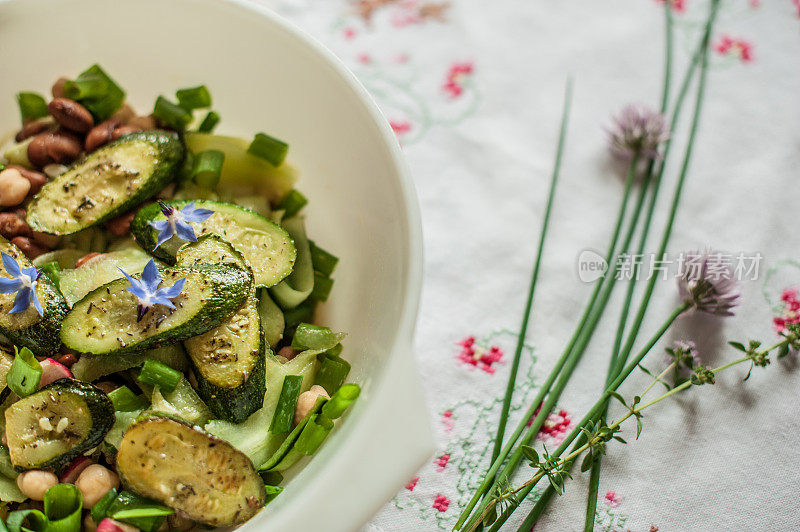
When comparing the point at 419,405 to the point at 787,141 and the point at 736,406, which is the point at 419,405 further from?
the point at 787,141

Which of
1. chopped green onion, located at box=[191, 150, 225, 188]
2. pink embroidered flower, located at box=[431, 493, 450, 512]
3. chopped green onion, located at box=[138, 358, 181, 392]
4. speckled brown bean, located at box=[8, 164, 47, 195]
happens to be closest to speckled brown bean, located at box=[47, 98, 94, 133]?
speckled brown bean, located at box=[8, 164, 47, 195]

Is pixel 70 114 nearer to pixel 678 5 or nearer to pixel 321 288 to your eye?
pixel 321 288

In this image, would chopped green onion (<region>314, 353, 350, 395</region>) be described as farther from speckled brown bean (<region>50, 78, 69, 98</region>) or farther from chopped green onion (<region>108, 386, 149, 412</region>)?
speckled brown bean (<region>50, 78, 69, 98</region>)

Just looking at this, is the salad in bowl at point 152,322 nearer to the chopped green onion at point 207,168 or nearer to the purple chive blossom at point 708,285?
the chopped green onion at point 207,168

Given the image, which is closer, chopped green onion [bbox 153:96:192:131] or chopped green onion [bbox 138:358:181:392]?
chopped green onion [bbox 138:358:181:392]

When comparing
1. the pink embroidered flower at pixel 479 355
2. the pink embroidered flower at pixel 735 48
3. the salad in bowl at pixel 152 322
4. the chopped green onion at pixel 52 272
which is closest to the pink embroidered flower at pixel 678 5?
the pink embroidered flower at pixel 735 48

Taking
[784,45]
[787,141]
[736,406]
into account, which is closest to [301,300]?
[736,406]

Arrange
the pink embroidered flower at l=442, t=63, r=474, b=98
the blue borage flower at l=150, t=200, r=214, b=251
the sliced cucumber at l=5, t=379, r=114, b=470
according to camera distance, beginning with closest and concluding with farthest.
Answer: the sliced cucumber at l=5, t=379, r=114, b=470 < the blue borage flower at l=150, t=200, r=214, b=251 < the pink embroidered flower at l=442, t=63, r=474, b=98
